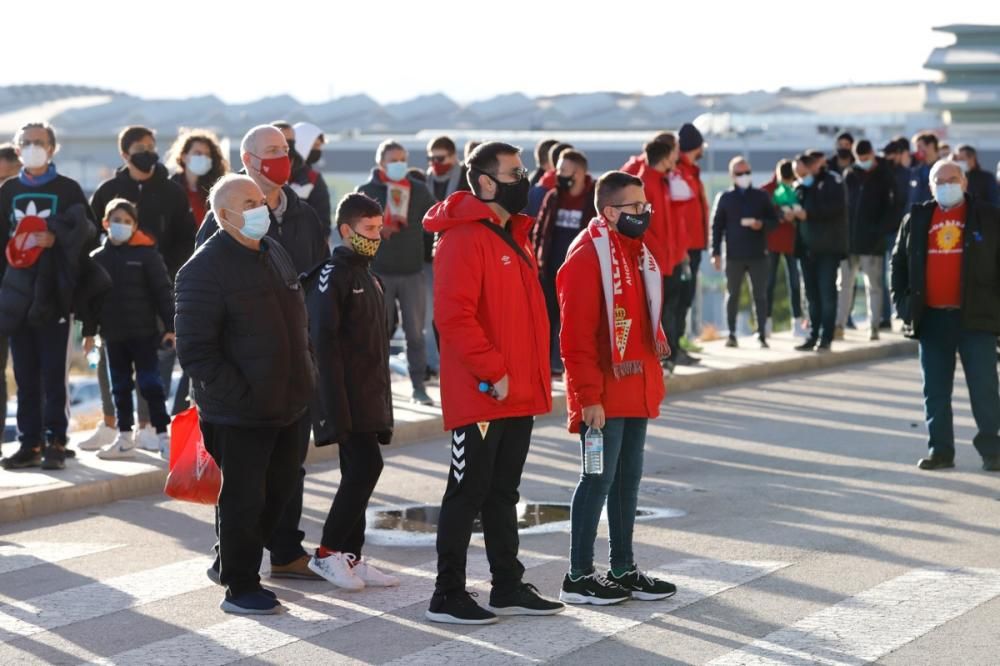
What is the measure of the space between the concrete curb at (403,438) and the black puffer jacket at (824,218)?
1.21 meters

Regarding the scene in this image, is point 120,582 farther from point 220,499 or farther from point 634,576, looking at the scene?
point 634,576

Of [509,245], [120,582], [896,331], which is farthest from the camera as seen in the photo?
[896,331]

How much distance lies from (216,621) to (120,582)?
1149 mm

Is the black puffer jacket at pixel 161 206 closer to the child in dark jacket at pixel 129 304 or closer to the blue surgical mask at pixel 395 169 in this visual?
the child in dark jacket at pixel 129 304

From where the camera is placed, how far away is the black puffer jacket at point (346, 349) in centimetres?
856

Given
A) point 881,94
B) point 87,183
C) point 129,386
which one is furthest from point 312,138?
point 881,94

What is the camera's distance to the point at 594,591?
8.18 meters

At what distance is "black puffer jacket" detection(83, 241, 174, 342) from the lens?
12.3 meters

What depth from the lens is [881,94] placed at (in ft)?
619

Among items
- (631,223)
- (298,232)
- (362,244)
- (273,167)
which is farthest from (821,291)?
(631,223)

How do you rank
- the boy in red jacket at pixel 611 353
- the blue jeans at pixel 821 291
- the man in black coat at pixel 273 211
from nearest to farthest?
1. the boy in red jacket at pixel 611 353
2. the man in black coat at pixel 273 211
3. the blue jeans at pixel 821 291

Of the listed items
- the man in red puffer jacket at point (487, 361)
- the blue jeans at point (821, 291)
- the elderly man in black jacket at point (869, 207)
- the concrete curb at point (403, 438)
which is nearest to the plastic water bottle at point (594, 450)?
the man in red puffer jacket at point (487, 361)

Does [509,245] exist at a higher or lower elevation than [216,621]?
higher

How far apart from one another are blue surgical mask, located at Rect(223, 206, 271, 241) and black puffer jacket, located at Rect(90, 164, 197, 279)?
498 cm
